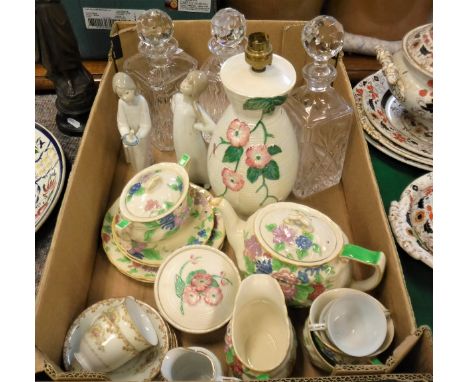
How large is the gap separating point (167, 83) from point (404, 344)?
60 centimetres

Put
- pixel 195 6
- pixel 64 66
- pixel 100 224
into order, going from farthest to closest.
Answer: pixel 195 6
pixel 64 66
pixel 100 224

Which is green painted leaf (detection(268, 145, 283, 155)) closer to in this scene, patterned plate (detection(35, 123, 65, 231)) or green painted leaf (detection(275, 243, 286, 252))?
green painted leaf (detection(275, 243, 286, 252))

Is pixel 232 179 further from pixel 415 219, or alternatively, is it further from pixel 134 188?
pixel 415 219

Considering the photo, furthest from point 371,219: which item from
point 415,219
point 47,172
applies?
point 47,172

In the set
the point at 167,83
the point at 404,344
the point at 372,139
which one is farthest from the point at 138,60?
the point at 404,344

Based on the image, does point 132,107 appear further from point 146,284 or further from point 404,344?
point 404,344

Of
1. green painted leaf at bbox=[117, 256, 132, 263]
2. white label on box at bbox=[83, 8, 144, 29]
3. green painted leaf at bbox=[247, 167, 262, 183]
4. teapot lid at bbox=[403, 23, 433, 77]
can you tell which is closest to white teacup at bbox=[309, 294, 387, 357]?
green painted leaf at bbox=[247, 167, 262, 183]

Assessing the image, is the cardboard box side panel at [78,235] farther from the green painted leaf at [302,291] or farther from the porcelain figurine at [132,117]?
the green painted leaf at [302,291]

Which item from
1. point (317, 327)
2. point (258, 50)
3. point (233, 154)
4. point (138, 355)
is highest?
point (258, 50)

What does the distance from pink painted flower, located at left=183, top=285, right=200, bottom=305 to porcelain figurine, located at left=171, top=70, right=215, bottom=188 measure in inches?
9.5

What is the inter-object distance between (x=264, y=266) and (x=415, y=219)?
0.30 meters

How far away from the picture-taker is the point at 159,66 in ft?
2.67

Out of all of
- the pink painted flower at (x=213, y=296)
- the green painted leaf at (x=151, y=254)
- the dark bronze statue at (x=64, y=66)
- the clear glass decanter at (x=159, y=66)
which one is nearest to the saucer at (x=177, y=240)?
the green painted leaf at (x=151, y=254)

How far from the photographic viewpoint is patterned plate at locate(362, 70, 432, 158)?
0.83 meters
